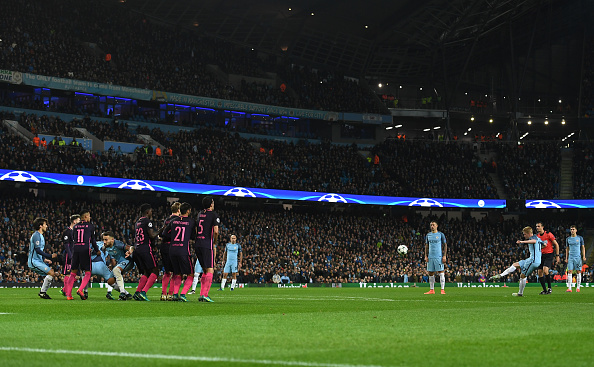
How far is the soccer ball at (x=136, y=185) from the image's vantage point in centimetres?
4753

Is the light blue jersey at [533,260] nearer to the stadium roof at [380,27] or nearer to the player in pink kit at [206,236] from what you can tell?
the player in pink kit at [206,236]

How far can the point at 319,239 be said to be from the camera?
179 feet

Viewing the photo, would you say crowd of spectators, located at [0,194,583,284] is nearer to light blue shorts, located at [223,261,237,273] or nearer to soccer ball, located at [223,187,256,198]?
soccer ball, located at [223,187,256,198]

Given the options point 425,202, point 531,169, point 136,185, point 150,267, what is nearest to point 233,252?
point 150,267

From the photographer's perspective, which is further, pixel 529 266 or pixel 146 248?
pixel 529 266

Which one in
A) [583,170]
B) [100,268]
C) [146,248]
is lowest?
[100,268]

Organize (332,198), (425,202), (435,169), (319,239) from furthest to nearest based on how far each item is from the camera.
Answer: (435,169)
(425,202)
(332,198)
(319,239)

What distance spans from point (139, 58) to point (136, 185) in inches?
666

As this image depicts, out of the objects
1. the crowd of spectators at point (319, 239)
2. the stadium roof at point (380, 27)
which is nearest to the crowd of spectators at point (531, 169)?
the crowd of spectators at point (319, 239)

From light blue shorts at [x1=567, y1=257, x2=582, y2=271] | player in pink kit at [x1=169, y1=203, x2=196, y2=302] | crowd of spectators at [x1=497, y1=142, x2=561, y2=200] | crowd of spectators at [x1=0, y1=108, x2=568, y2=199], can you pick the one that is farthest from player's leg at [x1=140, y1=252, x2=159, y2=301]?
crowd of spectators at [x1=497, y1=142, x2=561, y2=200]

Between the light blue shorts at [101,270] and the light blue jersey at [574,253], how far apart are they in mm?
19102

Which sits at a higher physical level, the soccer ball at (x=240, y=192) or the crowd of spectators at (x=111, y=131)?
the crowd of spectators at (x=111, y=131)

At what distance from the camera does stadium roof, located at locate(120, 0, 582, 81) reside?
63.8 m

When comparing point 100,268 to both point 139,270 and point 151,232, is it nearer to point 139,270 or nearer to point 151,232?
point 139,270
